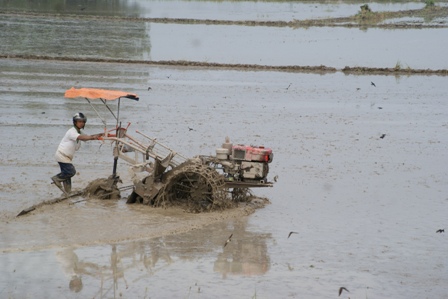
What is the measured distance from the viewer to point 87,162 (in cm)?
1580

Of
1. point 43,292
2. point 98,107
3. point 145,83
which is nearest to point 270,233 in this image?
point 43,292

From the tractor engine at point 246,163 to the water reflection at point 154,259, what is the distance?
4.06 ft

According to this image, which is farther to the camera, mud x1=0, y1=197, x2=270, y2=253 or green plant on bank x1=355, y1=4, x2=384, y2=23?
green plant on bank x1=355, y1=4, x2=384, y2=23

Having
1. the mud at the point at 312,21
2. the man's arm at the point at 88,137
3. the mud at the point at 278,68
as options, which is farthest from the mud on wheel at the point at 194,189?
the mud at the point at 312,21

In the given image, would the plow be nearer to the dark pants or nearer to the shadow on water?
the dark pants

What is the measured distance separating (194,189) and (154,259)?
8.10ft

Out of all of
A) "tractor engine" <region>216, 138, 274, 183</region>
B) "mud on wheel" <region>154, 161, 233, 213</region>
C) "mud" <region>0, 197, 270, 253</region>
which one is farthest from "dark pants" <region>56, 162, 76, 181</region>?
"tractor engine" <region>216, 138, 274, 183</region>

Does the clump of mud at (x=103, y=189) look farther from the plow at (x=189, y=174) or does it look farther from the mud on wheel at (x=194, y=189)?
the mud on wheel at (x=194, y=189)

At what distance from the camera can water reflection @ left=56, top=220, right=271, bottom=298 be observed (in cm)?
951

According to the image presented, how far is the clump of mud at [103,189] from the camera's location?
1321cm

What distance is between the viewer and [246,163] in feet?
42.3

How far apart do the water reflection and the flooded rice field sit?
3 centimetres

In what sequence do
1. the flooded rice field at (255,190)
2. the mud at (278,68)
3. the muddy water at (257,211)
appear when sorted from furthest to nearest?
1. the mud at (278,68)
2. the flooded rice field at (255,190)
3. the muddy water at (257,211)

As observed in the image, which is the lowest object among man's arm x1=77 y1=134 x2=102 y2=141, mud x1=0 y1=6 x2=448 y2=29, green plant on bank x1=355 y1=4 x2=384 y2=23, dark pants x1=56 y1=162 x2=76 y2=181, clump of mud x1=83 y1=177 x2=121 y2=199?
clump of mud x1=83 y1=177 x2=121 y2=199
